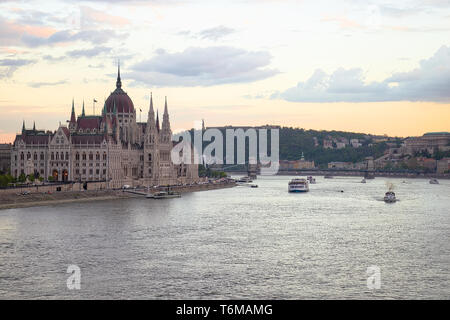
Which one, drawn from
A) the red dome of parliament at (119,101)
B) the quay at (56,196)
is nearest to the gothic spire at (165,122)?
the red dome of parliament at (119,101)

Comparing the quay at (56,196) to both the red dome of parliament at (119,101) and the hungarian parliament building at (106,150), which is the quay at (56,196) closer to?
the hungarian parliament building at (106,150)

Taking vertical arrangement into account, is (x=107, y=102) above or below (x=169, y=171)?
above

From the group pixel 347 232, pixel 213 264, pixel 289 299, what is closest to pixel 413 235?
pixel 347 232

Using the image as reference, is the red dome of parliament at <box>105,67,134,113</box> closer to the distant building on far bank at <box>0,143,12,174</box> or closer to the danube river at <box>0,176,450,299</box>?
the distant building on far bank at <box>0,143,12,174</box>

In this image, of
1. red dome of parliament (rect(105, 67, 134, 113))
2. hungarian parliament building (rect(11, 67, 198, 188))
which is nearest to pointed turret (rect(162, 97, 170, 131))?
hungarian parliament building (rect(11, 67, 198, 188))

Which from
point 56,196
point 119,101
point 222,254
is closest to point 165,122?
point 119,101

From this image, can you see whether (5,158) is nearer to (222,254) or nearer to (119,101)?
(119,101)
